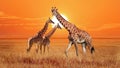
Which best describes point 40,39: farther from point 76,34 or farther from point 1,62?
point 1,62

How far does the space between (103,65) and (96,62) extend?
575mm

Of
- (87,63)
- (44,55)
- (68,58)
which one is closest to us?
(87,63)

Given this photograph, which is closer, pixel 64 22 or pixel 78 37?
pixel 78 37

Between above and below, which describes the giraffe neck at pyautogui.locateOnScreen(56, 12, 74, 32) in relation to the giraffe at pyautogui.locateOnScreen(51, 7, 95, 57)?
above

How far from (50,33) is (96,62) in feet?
11.5

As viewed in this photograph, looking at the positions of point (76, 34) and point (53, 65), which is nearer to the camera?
point (53, 65)

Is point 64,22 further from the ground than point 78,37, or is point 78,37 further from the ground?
point 64,22

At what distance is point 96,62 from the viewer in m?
15.3

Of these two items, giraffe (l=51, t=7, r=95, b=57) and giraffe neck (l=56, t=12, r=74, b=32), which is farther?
giraffe neck (l=56, t=12, r=74, b=32)

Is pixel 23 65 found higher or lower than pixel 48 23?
lower

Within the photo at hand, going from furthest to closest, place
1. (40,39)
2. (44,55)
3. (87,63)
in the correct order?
(40,39), (44,55), (87,63)

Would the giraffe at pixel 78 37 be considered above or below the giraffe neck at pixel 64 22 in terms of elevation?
below

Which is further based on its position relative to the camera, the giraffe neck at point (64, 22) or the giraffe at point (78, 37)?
the giraffe neck at point (64, 22)

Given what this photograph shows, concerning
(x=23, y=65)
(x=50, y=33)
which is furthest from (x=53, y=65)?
(x=50, y=33)
